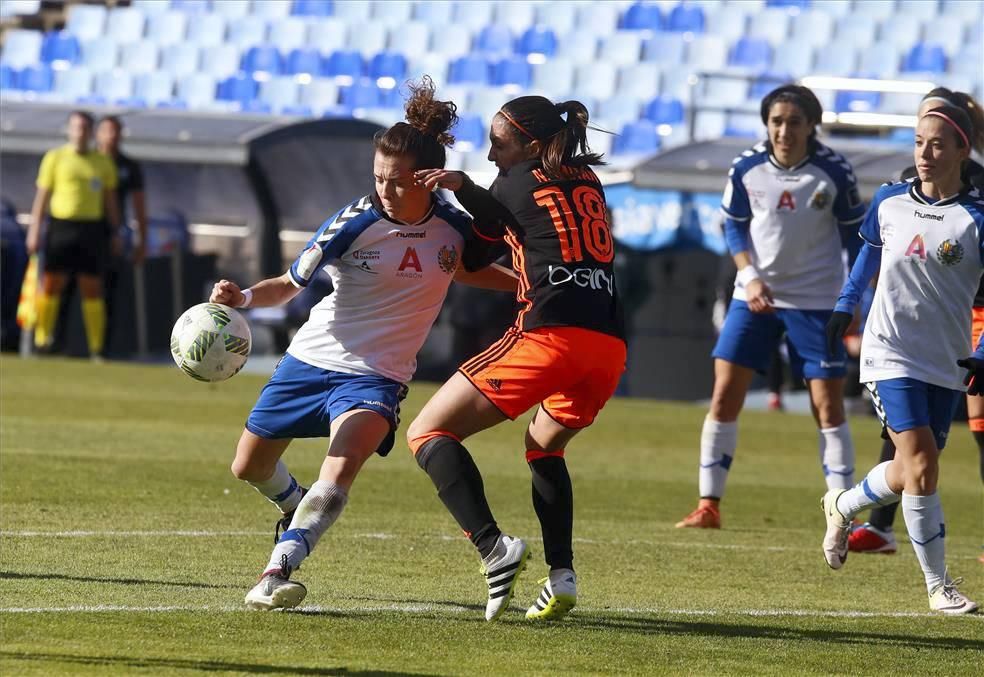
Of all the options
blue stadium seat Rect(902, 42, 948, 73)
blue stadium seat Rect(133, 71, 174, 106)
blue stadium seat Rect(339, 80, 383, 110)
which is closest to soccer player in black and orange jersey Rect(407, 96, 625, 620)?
blue stadium seat Rect(902, 42, 948, 73)

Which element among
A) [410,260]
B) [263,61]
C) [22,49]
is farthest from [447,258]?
[22,49]

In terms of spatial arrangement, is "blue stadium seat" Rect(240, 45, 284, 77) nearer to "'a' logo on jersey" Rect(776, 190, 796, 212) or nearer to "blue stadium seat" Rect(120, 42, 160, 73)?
"blue stadium seat" Rect(120, 42, 160, 73)

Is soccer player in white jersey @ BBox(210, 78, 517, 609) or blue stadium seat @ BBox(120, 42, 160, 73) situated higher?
soccer player in white jersey @ BBox(210, 78, 517, 609)

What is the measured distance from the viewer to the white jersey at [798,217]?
9117 mm

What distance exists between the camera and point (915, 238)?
6734mm

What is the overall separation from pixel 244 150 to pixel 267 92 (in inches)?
359

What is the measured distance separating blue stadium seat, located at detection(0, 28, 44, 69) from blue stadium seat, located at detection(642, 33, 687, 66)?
1066 centimetres

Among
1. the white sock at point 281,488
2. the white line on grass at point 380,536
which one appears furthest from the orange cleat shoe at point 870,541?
the white sock at point 281,488

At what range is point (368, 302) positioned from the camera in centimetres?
639

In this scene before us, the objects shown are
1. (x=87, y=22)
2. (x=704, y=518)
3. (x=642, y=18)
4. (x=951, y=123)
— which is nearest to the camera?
(x=951, y=123)

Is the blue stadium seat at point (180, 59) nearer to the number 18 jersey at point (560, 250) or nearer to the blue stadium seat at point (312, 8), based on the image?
the blue stadium seat at point (312, 8)

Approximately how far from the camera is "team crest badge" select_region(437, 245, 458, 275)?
6.38 metres

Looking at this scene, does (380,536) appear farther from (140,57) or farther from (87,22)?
(87,22)

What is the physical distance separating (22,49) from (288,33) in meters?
4.84
